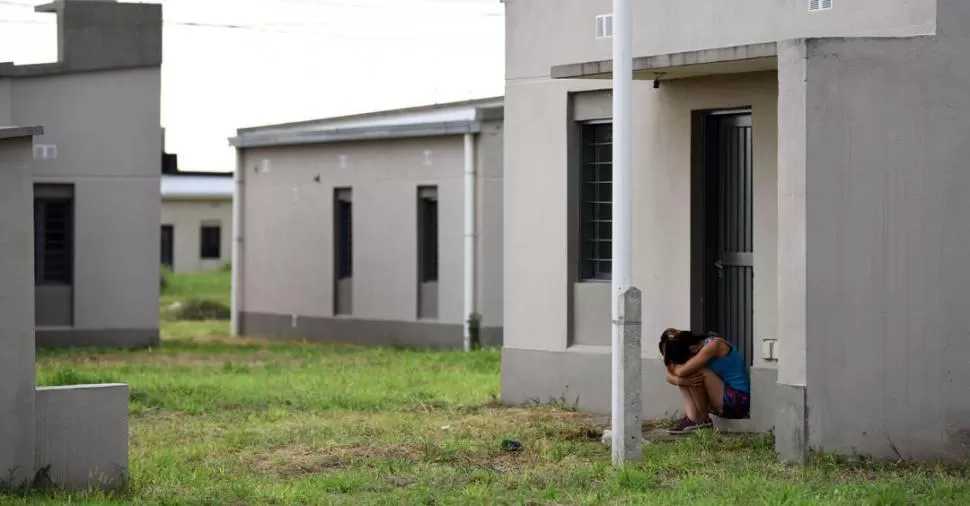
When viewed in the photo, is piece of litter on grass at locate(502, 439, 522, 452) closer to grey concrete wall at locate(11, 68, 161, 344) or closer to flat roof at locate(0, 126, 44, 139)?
flat roof at locate(0, 126, 44, 139)

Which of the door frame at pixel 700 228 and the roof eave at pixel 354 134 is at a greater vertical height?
the roof eave at pixel 354 134

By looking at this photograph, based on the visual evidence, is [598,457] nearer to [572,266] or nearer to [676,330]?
[676,330]

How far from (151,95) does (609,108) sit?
45.0ft

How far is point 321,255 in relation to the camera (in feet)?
100.0

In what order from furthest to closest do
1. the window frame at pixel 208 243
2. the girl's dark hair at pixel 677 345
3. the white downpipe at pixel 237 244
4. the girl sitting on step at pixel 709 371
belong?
the window frame at pixel 208 243 → the white downpipe at pixel 237 244 → the girl's dark hair at pixel 677 345 → the girl sitting on step at pixel 709 371

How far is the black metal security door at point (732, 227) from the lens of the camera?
44.9 ft

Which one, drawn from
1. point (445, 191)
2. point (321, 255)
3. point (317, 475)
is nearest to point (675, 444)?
point (317, 475)

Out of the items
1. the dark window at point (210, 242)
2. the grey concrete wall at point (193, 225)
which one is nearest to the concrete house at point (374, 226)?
the grey concrete wall at point (193, 225)

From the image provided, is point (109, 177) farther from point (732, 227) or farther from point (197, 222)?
point (197, 222)

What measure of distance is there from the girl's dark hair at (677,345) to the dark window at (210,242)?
155ft

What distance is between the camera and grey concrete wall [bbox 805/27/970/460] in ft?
36.0

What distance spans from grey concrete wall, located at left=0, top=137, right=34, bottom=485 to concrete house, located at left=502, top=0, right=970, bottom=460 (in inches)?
204

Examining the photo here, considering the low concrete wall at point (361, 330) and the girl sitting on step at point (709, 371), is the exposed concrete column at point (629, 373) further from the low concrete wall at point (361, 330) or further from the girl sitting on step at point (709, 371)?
the low concrete wall at point (361, 330)

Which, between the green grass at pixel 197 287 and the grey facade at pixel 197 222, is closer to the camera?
the green grass at pixel 197 287
